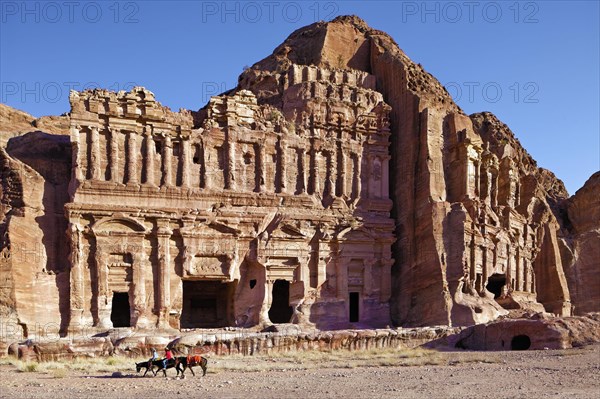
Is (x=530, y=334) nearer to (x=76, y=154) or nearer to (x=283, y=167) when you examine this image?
(x=283, y=167)

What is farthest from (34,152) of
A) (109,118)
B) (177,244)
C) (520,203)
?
(520,203)

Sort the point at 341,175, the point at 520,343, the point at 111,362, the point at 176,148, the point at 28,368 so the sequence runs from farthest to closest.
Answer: the point at 341,175, the point at 176,148, the point at 520,343, the point at 111,362, the point at 28,368

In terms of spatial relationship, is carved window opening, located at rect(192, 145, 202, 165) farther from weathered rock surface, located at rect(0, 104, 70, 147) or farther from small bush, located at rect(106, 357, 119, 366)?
small bush, located at rect(106, 357, 119, 366)

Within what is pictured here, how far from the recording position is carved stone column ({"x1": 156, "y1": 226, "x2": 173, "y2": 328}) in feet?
101

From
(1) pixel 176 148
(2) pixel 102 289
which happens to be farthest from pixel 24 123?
(2) pixel 102 289

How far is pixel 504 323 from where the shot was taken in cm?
2828

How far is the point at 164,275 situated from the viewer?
3119 centimetres

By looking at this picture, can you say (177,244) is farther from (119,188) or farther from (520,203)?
(520,203)

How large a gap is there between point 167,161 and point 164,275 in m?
5.53

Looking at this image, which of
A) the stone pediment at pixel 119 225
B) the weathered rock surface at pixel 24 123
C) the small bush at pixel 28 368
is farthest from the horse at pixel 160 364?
the weathered rock surface at pixel 24 123

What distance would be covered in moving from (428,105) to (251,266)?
505 inches

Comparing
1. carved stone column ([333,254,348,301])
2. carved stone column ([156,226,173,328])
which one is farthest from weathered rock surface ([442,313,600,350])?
carved stone column ([156,226,173,328])

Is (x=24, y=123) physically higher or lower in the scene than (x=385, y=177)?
higher

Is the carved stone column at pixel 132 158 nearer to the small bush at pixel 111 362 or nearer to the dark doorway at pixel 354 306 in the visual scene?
the small bush at pixel 111 362
